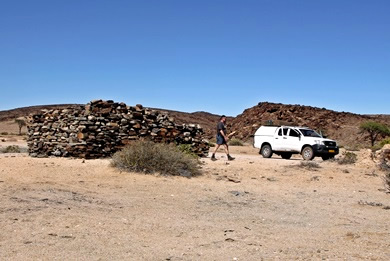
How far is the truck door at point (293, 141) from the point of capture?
2424cm

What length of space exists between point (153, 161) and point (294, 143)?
11.4m

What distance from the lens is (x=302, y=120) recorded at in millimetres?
61688

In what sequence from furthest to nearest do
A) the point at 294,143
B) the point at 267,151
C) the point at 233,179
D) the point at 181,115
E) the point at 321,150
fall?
the point at 181,115 → the point at 267,151 → the point at 294,143 → the point at 321,150 → the point at 233,179

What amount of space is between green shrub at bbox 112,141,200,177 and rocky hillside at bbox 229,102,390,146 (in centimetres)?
4101

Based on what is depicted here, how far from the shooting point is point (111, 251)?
6703 mm

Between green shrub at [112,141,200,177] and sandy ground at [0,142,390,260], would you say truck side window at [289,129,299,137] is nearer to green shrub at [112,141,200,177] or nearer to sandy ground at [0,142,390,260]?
sandy ground at [0,142,390,260]

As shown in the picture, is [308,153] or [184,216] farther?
[308,153]

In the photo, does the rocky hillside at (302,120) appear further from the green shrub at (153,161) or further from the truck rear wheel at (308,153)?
the green shrub at (153,161)

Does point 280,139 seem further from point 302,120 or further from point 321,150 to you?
point 302,120

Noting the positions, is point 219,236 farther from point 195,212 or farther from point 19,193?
point 19,193

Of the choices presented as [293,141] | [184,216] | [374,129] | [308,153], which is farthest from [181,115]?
[184,216]

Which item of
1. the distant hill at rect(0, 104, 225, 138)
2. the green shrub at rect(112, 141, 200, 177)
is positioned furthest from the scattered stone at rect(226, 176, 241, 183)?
the distant hill at rect(0, 104, 225, 138)

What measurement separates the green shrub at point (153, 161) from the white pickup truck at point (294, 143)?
9697 mm

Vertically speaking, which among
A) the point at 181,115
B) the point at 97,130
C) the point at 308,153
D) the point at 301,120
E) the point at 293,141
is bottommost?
the point at 308,153
